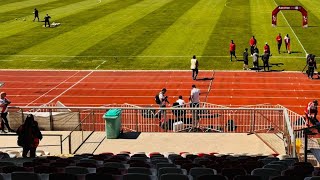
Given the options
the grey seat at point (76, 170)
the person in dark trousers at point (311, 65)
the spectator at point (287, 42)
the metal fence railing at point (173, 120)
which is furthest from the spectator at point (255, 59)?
the grey seat at point (76, 170)

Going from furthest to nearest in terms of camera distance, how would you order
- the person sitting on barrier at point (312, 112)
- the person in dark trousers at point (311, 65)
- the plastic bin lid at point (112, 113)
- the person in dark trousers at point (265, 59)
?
the person in dark trousers at point (265, 59)
the person in dark trousers at point (311, 65)
the person sitting on barrier at point (312, 112)
the plastic bin lid at point (112, 113)

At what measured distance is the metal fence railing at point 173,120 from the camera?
1961cm

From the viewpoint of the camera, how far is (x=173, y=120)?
67.8ft

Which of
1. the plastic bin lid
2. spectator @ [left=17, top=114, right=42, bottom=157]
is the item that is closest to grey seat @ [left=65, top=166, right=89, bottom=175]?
spectator @ [left=17, top=114, right=42, bottom=157]

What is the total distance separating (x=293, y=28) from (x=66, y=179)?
3999cm

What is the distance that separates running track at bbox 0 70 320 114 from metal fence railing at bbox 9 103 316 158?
19.1 ft

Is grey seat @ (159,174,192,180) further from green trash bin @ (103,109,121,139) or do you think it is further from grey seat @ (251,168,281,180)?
green trash bin @ (103,109,121,139)

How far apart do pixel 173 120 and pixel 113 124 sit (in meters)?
2.66

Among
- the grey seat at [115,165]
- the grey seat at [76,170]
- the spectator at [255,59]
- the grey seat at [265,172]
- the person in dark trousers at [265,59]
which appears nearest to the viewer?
the grey seat at [265,172]

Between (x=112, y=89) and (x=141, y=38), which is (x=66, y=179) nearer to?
(x=112, y=89)

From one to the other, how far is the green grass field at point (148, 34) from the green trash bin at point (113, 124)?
15.3m

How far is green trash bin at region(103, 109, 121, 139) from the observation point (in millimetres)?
19062

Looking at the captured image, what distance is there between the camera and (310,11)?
56.0m

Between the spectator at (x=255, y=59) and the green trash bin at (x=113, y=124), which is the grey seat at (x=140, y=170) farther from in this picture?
the spectator at (x=255, y=59)
